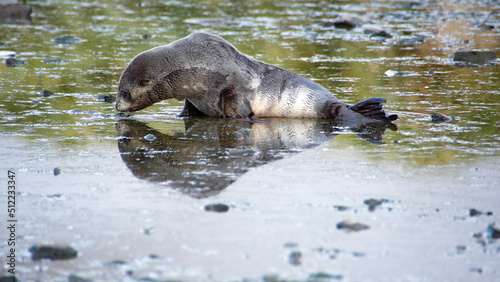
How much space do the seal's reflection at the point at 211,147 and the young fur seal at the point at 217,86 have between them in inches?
8.0

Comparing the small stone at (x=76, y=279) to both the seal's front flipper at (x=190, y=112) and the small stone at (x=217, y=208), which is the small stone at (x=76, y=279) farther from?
the seal's front flipper at (x=190, y=112)

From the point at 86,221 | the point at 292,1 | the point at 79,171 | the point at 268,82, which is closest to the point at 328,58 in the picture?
the point at 268,82

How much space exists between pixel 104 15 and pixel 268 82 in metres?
12.5

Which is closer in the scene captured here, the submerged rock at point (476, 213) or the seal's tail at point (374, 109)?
the submerged rock at point (476, 213)

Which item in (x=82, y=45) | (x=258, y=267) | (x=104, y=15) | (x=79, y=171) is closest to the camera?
(x=258, y=267)

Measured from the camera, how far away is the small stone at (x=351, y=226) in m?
4.33

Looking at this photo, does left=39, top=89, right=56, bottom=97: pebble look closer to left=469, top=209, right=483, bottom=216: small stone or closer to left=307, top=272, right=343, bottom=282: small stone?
left=469, top=209, right=483, bottom=216: small stone

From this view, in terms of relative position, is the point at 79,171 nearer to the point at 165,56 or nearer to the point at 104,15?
the point at 165,56

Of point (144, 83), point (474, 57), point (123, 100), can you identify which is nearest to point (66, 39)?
point (123, 100)

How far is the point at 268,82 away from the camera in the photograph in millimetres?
8180

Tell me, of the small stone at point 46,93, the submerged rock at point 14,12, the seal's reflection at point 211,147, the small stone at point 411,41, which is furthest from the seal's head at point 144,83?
the submerged rock at point 14,12

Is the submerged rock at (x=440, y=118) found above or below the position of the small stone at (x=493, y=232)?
below

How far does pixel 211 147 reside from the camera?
6480mm

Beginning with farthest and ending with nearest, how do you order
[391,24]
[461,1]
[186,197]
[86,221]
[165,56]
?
1. [461,1]
2. [391,24]
3. [165,56]
4. [186,197]
5. [86,221]
